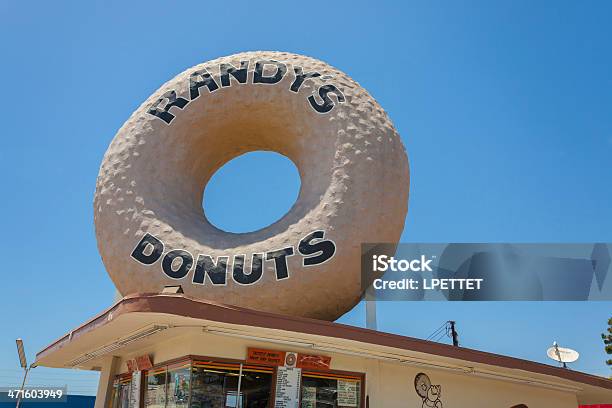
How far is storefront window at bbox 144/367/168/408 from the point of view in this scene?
23.5ft

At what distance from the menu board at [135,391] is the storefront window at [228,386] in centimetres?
160

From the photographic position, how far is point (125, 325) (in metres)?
6.27

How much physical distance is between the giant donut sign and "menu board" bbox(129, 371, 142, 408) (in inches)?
45.0

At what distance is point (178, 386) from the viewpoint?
6.76 meters

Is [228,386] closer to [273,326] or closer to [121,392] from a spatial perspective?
[273,326]

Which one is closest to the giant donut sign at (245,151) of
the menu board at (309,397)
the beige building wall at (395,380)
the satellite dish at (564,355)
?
the beige building wall at (395,380)

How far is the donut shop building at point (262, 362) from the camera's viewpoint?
6.13 m

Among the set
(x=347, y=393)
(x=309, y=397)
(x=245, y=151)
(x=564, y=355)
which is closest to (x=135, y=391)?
(x=309, y=397)

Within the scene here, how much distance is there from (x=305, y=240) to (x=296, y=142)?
6.68ft

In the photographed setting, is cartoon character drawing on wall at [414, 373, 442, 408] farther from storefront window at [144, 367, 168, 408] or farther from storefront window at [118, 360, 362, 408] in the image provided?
storefront window at [144, 367, 168, 408]

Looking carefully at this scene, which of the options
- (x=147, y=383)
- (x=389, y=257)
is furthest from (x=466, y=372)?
(x=147, y=383)

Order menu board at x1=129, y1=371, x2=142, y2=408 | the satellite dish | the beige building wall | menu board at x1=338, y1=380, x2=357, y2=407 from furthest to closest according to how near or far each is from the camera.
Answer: the satellite dish, menu board at x1=129, y1=371, x2=142, y2=408, menu board at x1=338, y1=380, x2=357, y2=407, the beige building wall

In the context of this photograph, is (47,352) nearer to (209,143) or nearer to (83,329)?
(83,329)

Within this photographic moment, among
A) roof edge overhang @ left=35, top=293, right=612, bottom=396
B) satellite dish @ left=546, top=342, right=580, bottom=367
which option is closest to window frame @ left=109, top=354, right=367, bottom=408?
roof edge overhang @ left=35, top=293, right=612, bottom=396
